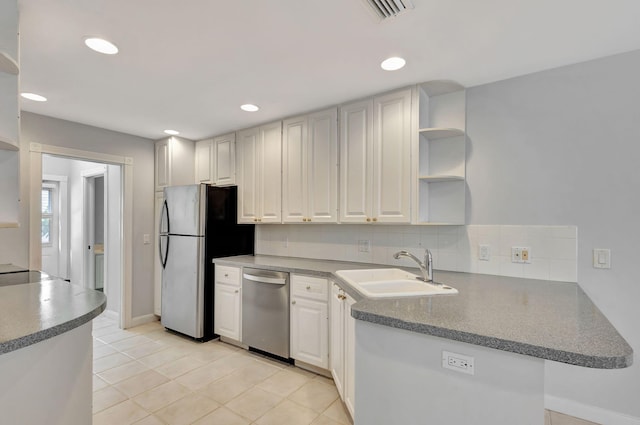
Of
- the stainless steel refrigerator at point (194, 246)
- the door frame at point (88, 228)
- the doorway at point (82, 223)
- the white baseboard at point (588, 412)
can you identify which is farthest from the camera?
the door frame at point (88, 228)

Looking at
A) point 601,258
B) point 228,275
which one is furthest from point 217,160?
point 601,258

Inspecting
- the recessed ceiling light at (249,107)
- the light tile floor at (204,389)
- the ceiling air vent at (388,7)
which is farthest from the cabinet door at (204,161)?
the ceiling air vent at (388,7)

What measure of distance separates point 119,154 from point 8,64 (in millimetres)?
2451

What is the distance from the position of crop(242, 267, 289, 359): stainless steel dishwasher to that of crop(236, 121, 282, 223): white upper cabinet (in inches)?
25.7

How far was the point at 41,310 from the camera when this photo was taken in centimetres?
124

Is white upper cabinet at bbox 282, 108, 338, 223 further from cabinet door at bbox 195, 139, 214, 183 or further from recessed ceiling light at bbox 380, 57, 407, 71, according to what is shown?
cabinet door at bbox 195, 139, 214, 183

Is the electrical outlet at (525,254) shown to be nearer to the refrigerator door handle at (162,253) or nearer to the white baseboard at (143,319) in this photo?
the refrigerator door handle at (162,253)

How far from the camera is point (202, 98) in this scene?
271 cm

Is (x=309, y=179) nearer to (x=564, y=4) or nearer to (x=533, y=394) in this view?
(x=564, y=4)

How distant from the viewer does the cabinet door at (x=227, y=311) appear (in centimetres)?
317

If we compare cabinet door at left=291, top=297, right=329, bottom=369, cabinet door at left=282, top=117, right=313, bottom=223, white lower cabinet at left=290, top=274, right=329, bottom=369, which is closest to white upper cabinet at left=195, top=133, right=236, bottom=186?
cabinet door at left=282, top=117, right=313, bottom=223

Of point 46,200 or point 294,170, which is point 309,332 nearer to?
point 294,170

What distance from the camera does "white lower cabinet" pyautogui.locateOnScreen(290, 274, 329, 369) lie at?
2533mm

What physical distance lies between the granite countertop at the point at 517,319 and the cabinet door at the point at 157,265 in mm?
2973
